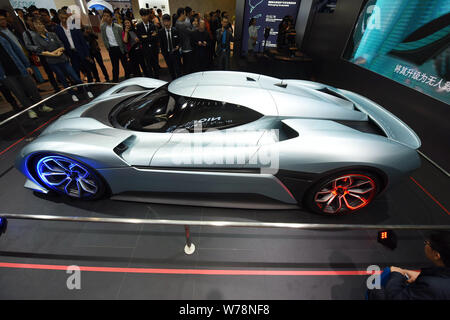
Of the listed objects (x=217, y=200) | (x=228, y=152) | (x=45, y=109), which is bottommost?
(x=45, y=109)

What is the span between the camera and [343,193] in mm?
2131

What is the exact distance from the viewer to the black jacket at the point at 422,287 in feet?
3.71

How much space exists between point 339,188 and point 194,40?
19.6 feet

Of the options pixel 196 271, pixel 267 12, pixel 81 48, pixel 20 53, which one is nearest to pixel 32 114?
pixel 20 53

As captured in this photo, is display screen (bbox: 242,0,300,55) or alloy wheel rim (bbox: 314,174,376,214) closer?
alloy wheel rim (bbox: 314,174,376,214)

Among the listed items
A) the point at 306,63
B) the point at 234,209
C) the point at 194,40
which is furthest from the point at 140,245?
the point at 306,63

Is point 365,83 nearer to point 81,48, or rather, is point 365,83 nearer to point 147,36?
point 147,36

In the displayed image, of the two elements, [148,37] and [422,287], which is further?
[148,37]

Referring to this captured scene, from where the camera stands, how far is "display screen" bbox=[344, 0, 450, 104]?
312 cm

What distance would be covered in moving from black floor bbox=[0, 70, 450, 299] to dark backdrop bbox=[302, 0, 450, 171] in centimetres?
137

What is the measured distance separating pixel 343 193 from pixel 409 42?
3.50 meters

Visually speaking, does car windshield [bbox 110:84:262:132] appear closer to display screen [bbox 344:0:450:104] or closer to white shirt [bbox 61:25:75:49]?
display screen [bbox 344:0:450:104]

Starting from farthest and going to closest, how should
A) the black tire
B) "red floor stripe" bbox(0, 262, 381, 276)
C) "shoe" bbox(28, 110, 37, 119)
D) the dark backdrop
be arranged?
"shoe" bbox(28, 110, 37, 119) → the dark backdrop → the black tire → "red floor stripe" bbox(0, 262, 381, 276)

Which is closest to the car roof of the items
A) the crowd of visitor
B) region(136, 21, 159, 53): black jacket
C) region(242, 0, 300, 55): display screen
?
the crowd of visitor
